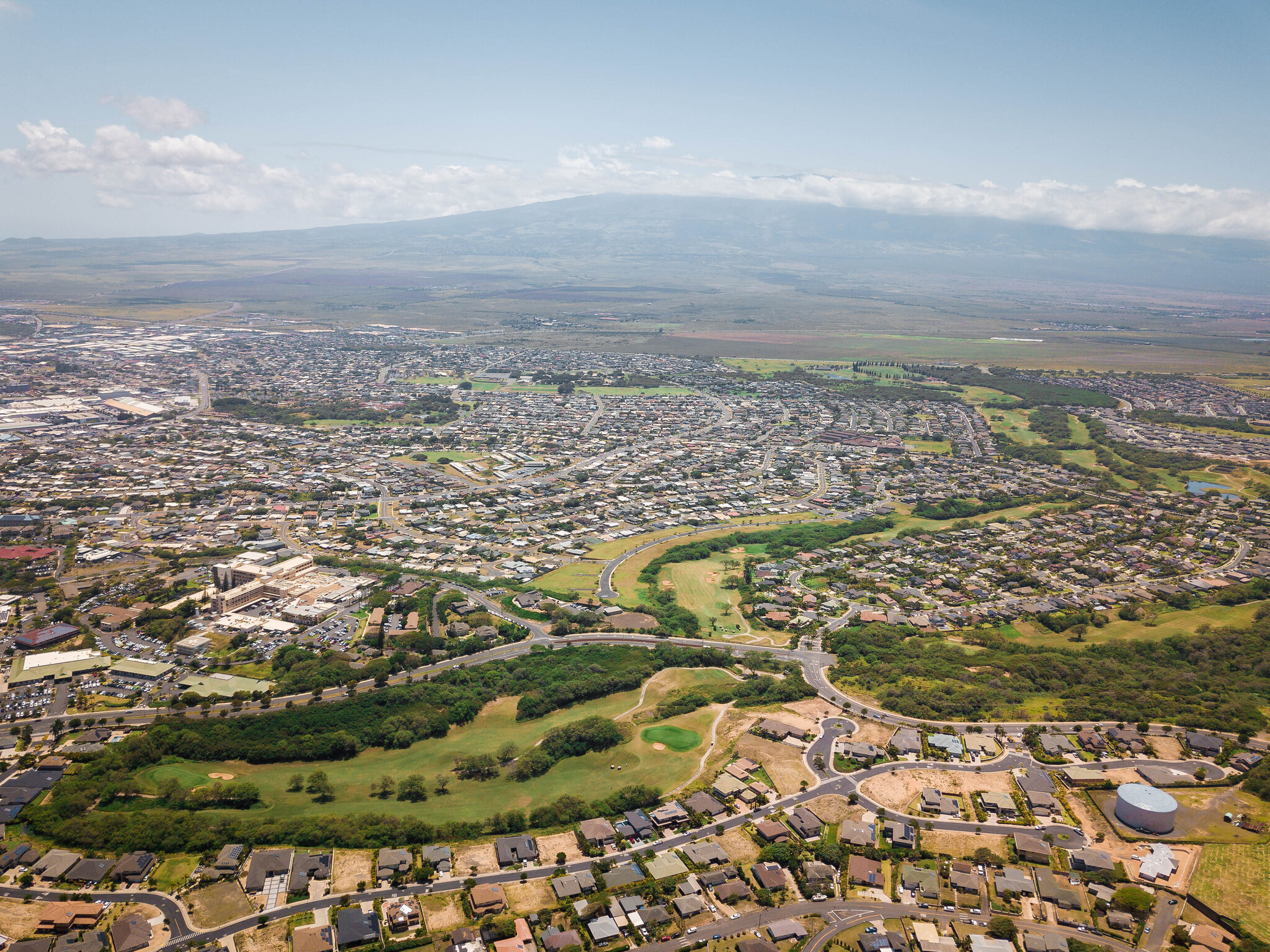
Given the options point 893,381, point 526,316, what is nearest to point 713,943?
point 893,381

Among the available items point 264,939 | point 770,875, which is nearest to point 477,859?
point 264,939

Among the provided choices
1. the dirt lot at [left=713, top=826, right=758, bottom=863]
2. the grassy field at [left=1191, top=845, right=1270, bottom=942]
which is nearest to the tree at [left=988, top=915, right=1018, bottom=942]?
the grassy field at [left=1191, top=845, right=1270, bottom=942]

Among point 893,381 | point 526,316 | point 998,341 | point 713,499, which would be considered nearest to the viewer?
point 713,499

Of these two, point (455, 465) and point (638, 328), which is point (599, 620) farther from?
point (638, 328)

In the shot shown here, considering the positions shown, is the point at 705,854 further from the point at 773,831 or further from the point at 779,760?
the point at 779,760

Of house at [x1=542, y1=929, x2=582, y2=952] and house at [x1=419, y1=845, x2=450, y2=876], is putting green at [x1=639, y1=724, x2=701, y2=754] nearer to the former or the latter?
house at [x1=419, y1=845, x2=450, y2=876]
